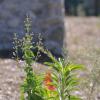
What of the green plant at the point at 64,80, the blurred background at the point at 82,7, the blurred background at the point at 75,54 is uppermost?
the green plant at the point at 64,80

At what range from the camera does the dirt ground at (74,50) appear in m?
5.26

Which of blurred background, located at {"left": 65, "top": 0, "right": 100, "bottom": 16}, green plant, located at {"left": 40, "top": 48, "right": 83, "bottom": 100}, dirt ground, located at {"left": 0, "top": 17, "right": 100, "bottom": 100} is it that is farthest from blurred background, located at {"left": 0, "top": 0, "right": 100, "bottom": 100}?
blurred background, located at {"left": 65, "top": 0, "right": 100, "bottom": 16}

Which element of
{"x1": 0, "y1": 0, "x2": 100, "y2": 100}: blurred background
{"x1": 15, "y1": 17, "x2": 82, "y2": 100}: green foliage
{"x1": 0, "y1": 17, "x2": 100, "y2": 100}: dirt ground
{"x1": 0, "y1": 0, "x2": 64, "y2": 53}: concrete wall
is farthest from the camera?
{"x1": 0, "y1": 0, "x2": 64, "y2": 53}: concrete wall

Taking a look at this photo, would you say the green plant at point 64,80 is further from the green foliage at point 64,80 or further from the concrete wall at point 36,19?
the concrete wall at point 36,19

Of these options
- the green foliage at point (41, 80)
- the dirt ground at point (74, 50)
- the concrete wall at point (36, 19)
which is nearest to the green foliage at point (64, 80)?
the green foliage at point (41, 80)

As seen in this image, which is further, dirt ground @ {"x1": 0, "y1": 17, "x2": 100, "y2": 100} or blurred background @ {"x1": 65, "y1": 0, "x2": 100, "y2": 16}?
blurred background @ {"x1": 65, "y1": 0, "x2": 100, "y2": 16}

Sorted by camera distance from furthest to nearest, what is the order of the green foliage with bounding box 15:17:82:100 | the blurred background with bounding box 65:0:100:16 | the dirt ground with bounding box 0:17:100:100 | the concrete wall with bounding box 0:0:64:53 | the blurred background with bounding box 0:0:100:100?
the blurred background with bounding box 65:0:100:16 → the concrete wall with bounding box 0:0:64:53 → the dirt ground with bounding box 0:17:100:100 → the blurred background with bounding box 0:0:100:100 → the green foliage with bounding box 15:17:82:100

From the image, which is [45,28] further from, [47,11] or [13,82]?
[13,82]

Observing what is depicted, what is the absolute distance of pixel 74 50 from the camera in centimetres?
886

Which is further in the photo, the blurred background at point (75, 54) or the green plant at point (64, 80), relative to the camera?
the blurred background at point (75, 54)

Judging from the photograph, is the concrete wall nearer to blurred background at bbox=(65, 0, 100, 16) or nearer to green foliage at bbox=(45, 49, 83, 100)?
green foliage at bbox=(45, 49, 83, 100)

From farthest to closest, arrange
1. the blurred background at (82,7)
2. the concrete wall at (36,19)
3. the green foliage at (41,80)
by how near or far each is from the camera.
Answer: the blurred background at (82,7) < the concrete wall at (36,19) < the green foliage at (41,80)

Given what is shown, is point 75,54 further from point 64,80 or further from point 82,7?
point 82,7

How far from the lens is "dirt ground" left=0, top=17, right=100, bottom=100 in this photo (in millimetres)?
5258
